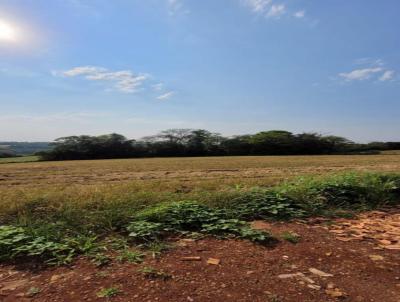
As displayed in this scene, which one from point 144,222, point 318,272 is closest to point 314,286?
point 318,272

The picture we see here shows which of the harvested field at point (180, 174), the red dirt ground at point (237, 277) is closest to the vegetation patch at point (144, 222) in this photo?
the red dirt ground at point (237, 277)

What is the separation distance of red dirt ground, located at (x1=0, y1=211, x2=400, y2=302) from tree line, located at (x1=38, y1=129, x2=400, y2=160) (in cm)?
5526

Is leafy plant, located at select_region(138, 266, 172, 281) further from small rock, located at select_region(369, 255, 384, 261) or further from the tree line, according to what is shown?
the tree line

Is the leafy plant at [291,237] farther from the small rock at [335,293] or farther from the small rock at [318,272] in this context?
the small rock at [335,293]

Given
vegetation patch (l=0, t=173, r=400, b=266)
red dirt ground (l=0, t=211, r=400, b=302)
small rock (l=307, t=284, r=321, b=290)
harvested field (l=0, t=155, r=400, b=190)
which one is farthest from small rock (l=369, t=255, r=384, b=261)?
harvested field (l=0, t=155, r=400, b=190)

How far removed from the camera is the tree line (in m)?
58.2

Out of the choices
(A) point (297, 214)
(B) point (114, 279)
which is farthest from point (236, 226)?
(B) point (114, 279)

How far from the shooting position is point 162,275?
317cm

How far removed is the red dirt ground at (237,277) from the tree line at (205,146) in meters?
55.3

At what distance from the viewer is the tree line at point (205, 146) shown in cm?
5816

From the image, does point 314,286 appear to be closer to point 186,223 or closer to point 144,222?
point 186,223

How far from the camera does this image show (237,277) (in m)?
3.17

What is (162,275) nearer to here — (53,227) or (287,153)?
(53,227)

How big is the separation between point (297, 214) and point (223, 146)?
187 ft
